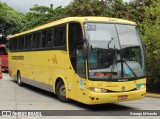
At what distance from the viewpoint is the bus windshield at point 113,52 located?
11.3m

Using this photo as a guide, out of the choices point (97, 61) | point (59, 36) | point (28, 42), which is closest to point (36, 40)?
point (28, 42)

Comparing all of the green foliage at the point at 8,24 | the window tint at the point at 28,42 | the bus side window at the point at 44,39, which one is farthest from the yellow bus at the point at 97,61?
the green foliage at the point at 8,24

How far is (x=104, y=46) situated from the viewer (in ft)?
37.7

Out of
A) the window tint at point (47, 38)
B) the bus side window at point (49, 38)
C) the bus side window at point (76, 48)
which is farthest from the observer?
the window tint at point (47, 38)

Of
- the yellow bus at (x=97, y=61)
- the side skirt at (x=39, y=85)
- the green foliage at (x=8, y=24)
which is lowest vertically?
the side skirt at (x=39, y=85)

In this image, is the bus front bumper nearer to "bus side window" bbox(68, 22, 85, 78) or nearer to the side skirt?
"bus side window" bbox(68, 22, 85, 78)

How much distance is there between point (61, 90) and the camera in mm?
13523

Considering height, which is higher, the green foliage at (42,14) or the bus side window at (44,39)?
the green foliage at (42,14)

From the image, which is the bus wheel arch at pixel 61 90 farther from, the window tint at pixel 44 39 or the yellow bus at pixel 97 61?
the window tint at pixel 44 39

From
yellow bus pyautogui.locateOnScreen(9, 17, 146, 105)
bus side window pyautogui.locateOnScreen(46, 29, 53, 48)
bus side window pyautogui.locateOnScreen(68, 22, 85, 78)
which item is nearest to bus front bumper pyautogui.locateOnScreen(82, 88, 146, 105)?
yellow bus pyautogui.locateOnScreen(9, 17, 146, 105)

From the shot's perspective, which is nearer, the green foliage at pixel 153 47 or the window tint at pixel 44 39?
the window tint at pixel 44 39

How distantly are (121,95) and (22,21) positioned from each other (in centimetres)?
3939

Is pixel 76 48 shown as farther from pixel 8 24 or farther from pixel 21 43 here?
pixel 8 24

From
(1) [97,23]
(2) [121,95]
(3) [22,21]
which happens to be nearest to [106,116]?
(2) [121,95]
